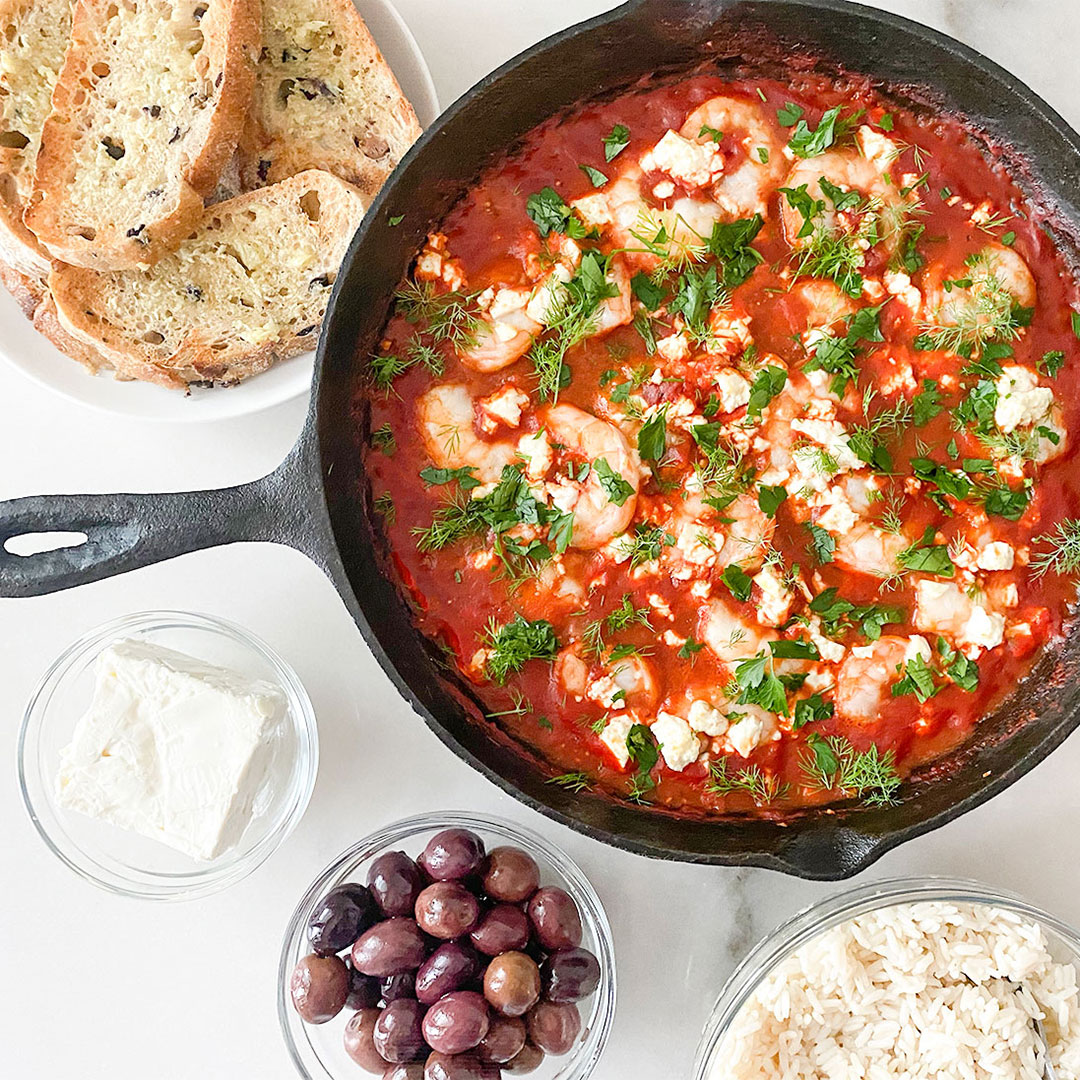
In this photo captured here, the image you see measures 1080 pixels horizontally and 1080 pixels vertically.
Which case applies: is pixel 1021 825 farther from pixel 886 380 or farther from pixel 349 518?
pixel 349 518

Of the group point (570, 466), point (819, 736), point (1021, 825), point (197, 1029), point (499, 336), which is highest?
point (499, 336)

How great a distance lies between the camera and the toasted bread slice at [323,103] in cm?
283

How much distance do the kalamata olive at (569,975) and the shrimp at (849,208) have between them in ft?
5.42

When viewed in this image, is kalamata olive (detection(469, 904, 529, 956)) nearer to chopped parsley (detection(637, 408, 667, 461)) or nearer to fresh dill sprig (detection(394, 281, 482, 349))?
chopped parsley (detection(637, 408, 667, 461))

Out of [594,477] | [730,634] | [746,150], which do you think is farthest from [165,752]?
[746,150]

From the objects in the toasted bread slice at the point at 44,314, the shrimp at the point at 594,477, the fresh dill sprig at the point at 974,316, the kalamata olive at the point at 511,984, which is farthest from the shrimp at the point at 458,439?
the kalamata olive at the point at 511,984

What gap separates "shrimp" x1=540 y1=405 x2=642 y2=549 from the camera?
260 cm

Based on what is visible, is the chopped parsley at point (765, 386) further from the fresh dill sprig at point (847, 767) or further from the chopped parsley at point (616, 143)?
the fresh dill sprig at point (847, 767)

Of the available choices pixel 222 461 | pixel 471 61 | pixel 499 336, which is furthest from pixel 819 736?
pixel 471 61

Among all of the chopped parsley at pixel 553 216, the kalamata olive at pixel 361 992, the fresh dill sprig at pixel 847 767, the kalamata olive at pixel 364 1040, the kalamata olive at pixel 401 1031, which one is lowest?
the kalamata olive at pixel 364 1040

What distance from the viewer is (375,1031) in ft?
9.02

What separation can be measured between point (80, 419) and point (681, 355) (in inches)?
60.7

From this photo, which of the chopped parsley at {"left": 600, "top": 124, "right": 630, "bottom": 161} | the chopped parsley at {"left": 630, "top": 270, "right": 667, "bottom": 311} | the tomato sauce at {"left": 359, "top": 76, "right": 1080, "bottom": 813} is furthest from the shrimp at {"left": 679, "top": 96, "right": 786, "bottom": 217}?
the chopped parsley at {"left": 630, "top": 270, "right": 667, "bottom": 311}

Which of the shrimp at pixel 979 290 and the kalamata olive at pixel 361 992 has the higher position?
the shrimp at pixel 979 290
